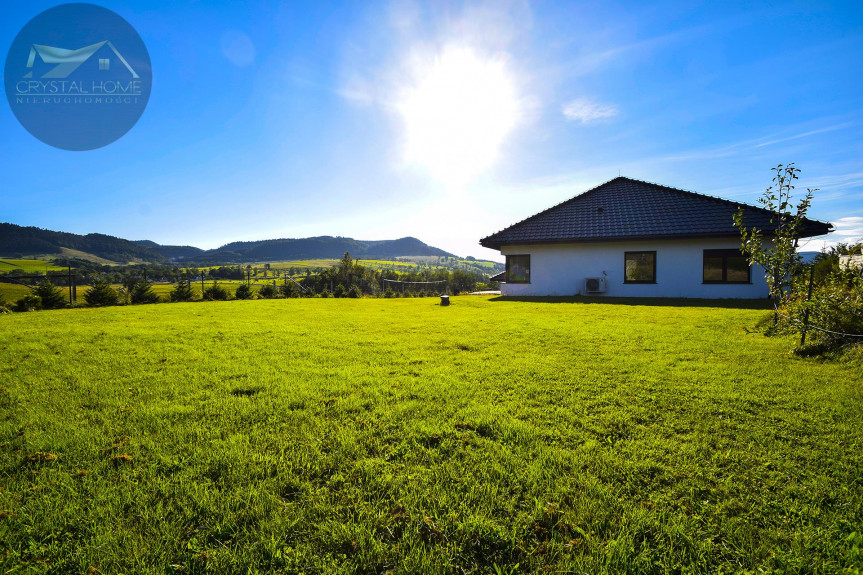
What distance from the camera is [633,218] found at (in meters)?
15.7

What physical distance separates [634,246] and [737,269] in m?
3.85

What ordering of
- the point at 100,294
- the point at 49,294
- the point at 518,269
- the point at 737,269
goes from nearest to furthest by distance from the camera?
the point at 49,294 → the point at 737,269 → the point at 100,294 → the point at 518,269

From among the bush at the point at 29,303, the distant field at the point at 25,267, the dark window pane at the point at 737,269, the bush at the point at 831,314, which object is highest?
the distant field at the point at 25,267

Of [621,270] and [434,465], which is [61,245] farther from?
[434,465]

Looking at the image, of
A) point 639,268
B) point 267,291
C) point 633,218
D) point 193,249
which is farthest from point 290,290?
point 193,249

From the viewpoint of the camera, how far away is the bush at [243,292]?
730 inches

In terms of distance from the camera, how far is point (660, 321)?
28.0 feet

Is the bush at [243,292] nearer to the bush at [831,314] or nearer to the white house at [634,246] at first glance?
the white house at [634,246]

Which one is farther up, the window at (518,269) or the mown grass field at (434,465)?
the window at (518,269)

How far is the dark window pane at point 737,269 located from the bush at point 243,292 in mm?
23360

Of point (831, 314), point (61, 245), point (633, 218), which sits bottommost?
point (831, 314)

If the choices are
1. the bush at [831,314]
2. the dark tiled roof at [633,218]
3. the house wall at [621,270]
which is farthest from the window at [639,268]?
the bush at [831,314]

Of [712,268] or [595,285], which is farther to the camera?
[595,285]

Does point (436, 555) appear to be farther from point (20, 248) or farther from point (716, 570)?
point (20, 248)
